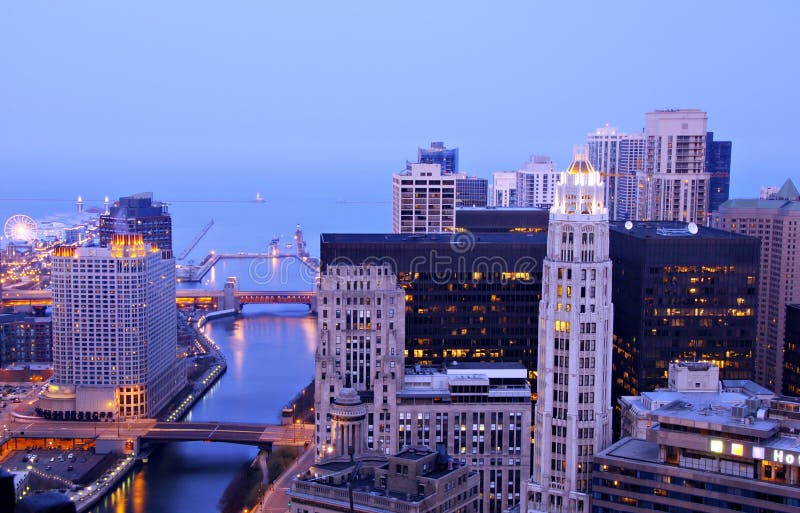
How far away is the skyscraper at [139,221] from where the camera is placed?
562 feet

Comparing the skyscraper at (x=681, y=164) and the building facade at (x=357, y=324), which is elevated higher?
the skyscraper at (x=681, y=164)

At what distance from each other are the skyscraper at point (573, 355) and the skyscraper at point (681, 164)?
67675 mm

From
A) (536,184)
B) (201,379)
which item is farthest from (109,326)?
(536,184)

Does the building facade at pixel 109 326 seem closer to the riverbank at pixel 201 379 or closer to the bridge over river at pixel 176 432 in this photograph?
the riverbank at pixel 201 379

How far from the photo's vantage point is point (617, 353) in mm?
80312

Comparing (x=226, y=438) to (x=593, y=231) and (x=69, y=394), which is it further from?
(x=593, y=231)

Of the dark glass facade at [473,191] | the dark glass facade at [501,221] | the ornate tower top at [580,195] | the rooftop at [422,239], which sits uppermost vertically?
the dark glass facade at [473,191]

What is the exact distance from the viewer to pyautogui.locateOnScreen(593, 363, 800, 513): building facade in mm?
39656

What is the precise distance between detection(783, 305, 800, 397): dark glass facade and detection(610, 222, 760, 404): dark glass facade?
704 centimetres

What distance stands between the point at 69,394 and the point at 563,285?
2440 inches

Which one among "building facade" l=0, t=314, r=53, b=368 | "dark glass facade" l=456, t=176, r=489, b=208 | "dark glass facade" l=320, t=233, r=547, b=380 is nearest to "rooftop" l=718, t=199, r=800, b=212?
"dark glass facade" l=320, t=233, r=547, b=380

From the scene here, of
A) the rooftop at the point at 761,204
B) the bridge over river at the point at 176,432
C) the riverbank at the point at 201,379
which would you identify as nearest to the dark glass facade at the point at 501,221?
the rooftop at the point at 761,204

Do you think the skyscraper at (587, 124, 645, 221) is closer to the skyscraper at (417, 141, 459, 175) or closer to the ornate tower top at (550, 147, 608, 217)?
the skyscraper at (417, 141, 459, 175)

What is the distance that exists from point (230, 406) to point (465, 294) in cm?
3408
